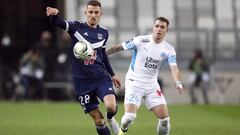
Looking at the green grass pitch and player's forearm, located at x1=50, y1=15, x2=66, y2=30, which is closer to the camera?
player's forearm, located at x1=50, y1=15, x2=66, y2=30

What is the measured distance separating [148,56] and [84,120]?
6993 mm

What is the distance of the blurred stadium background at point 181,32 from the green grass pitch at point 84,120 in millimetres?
3886

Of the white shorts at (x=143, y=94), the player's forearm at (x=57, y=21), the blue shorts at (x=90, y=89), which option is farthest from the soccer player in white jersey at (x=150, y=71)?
the player's forearm at (x=57, y=21)

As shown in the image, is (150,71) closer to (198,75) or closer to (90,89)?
(90,89)

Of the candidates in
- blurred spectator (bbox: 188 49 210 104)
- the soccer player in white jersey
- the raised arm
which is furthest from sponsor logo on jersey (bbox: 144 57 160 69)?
blurred spectator (bbox: 188 49 210 104)

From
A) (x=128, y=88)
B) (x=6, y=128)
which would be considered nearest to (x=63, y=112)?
(x=6, y=128)

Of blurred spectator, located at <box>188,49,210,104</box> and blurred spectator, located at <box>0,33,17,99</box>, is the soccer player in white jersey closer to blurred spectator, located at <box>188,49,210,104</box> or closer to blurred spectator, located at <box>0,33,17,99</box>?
blurred spectator, located at <box>188,49,210,104</box>

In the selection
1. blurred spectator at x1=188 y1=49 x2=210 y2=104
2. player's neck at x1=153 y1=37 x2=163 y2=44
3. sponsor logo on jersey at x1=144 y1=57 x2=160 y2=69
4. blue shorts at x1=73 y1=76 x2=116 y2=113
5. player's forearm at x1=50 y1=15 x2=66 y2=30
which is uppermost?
player's forearm at x1=50 y1=15 x2=66 y2=30

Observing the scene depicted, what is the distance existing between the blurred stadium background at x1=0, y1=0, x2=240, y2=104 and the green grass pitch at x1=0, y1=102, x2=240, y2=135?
3.89 metres

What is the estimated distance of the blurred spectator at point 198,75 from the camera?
100ft

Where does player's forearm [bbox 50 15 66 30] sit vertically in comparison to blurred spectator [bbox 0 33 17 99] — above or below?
above

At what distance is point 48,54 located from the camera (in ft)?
101

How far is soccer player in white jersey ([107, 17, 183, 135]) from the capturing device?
49.8 feet

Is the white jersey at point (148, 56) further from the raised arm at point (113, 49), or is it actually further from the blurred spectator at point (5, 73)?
the blurred spectator at point (5, 73)
